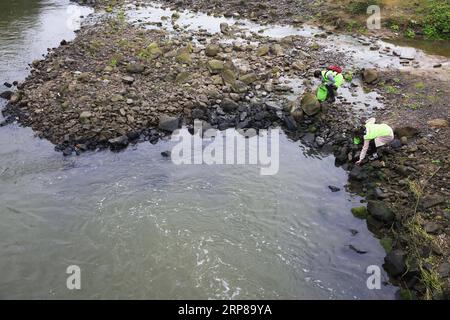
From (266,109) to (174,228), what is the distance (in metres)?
6.58

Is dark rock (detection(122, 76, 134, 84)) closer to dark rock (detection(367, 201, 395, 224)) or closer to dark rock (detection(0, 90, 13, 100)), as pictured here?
dark rock (detection(0, 90, 13, 100))

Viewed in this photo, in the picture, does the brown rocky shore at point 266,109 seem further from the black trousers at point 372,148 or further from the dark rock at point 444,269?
the black trousers at point 372,148

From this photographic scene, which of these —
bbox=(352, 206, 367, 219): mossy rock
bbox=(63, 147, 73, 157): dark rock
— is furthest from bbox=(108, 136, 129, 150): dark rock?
bbox=(352, 206, 367, 219): mossy rock

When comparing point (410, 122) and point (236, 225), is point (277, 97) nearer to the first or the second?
point (410, 122)

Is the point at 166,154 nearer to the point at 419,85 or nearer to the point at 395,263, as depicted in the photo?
the point at 395,263

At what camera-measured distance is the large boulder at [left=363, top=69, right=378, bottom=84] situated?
55.5ft

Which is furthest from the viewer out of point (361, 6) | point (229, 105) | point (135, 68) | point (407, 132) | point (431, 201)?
point (361, 6)

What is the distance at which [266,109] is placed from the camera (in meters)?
15.5

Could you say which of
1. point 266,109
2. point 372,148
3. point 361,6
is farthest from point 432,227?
point 361,6

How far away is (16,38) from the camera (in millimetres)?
23750

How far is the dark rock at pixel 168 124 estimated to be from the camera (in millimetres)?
14578

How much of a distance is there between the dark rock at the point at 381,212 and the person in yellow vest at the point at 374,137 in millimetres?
2005

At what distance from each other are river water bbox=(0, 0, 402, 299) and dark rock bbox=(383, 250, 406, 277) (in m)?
0.22
